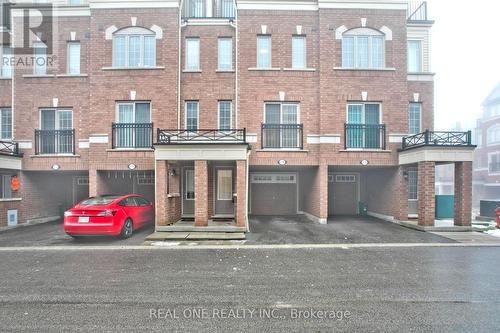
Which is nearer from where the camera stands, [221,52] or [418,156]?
[418,156]

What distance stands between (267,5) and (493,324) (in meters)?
13.8

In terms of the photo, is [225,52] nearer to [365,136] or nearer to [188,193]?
[188,193]

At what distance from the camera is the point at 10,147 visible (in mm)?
12859

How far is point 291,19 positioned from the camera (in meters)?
12.7

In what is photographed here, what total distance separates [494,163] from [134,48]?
43.5 m

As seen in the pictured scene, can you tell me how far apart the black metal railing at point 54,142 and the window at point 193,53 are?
6.82 meters

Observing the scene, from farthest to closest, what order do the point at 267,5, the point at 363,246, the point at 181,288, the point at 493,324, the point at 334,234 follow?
1. the point at 267,5
2. the point at 334,234
3. the point at 363,246
4. the point at 181,288
5. the point at 493,324

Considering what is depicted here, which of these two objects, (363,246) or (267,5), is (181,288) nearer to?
(363,246)

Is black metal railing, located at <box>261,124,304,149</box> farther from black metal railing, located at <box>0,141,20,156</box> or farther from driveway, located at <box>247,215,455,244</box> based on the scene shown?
black metal railing, located at <box>0,141,20,156</box>

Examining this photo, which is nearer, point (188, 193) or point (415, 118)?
point (188, 193)

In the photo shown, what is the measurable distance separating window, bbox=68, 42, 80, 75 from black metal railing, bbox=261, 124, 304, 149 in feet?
33.6

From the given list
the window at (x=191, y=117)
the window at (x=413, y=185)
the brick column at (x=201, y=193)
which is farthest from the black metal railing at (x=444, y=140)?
the window at (x=191, y=117)

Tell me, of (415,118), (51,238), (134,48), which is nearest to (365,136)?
(415,118)

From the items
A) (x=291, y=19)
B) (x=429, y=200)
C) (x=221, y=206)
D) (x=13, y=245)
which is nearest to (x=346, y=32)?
(x=291, y=19)
